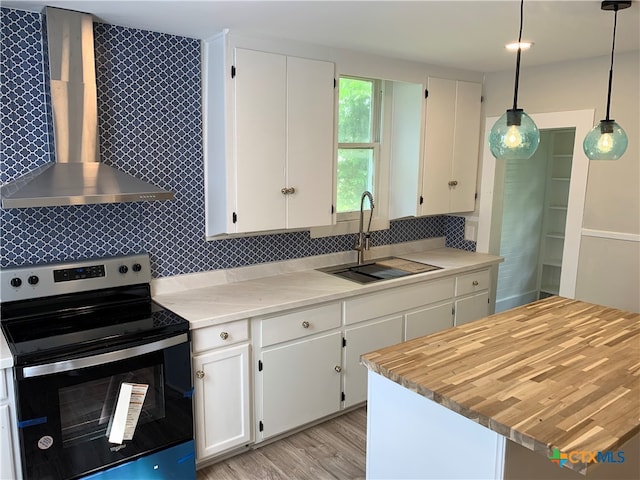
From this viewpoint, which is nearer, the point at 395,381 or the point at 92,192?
the point at 395,381

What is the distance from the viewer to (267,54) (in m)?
2.73

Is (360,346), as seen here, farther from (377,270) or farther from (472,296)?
(472,296)

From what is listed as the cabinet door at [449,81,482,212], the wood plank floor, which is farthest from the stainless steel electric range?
the cabinet door at [449,81,482,212]

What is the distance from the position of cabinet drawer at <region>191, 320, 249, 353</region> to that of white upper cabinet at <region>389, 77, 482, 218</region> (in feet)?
5.60

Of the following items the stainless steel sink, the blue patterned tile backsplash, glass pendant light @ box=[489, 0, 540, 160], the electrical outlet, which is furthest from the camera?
the electrical outlet

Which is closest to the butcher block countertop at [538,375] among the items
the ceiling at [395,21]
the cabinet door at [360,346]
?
the cabinet door at [360,346]

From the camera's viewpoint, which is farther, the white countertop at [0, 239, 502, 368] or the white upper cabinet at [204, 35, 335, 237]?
the white upper cabinet at [204, 35, 335, 237]

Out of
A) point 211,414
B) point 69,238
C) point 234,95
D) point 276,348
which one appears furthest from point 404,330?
point 69,238

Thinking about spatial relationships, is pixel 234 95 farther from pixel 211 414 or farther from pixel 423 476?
pixel 423 476

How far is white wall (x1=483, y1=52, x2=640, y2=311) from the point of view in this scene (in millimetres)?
3133

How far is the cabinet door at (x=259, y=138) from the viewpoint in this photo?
269cm

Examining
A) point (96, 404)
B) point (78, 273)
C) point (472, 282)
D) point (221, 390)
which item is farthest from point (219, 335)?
point (472, 282)

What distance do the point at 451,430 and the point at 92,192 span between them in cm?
173

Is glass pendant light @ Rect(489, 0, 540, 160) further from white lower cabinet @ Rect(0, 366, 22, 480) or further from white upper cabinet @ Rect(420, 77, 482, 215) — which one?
white lower cabinet @ Rect(0, 366, 22, 480)
